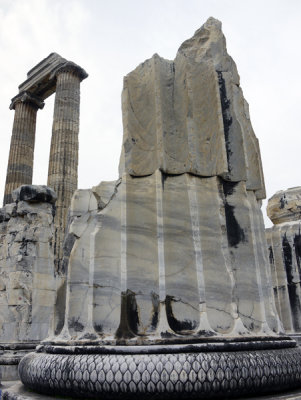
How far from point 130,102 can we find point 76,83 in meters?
22.1

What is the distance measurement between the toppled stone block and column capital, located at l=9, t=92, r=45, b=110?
65.1 ft

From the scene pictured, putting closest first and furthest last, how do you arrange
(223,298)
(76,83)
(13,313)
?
(223,298) → (13,313) → (76,83)

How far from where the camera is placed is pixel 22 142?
83.9ft

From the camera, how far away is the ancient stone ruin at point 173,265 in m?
2.44

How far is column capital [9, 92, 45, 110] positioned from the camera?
26.7 m

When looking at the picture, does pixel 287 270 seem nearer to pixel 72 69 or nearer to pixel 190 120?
pixel 190 120

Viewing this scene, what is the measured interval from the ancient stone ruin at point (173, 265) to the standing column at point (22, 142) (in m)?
21.9

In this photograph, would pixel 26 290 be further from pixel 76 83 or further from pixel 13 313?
pixel 76 83

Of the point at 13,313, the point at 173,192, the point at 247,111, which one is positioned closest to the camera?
the point at 173,192

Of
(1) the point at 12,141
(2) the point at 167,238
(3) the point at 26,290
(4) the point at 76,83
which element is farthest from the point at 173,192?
(1) the point at 12,141

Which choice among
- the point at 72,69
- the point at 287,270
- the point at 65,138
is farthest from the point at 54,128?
the point at 287,270

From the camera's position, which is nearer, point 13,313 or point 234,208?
point 234,208

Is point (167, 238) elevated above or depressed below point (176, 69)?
below

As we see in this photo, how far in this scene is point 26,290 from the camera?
8016 millimetres
